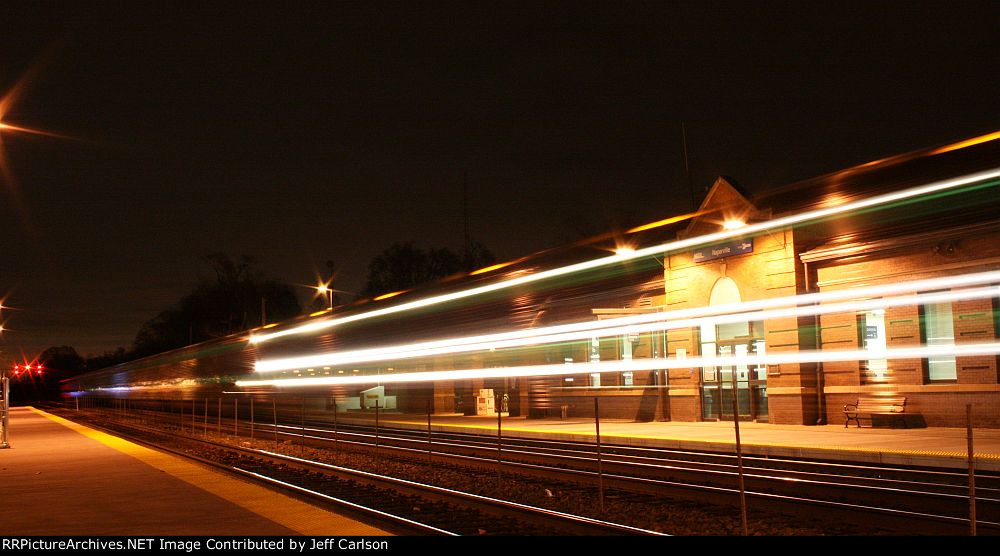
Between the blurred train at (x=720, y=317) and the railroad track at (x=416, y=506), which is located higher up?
the blurred train at (x=720, y=317)

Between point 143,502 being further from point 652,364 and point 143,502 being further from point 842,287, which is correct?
point 842,287

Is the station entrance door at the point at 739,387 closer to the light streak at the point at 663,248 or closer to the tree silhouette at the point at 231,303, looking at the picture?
the light streak at the point at 663,248

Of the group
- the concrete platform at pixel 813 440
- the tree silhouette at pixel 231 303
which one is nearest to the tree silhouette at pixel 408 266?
the tree silhouette at pixel 231 303

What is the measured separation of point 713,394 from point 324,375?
12.8 m

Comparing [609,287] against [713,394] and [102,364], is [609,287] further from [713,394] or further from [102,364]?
[102,364]

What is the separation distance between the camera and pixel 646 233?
79.7 ft

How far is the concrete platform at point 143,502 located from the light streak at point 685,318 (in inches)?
312

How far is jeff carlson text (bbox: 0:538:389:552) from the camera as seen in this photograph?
850 cm

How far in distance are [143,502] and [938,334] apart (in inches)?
604

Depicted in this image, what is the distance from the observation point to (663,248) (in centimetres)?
2256

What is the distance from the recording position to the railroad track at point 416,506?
33.3 ft

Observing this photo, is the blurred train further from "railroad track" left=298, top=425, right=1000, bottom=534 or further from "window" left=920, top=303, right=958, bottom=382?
"railroad track" left=298, top=425, right=1000, bottom=534

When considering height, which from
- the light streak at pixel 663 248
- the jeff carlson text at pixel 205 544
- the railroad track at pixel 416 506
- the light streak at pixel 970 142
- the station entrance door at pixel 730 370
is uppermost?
the light streak at pixel 970 142

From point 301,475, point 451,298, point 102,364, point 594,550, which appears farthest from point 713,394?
point 102,364
